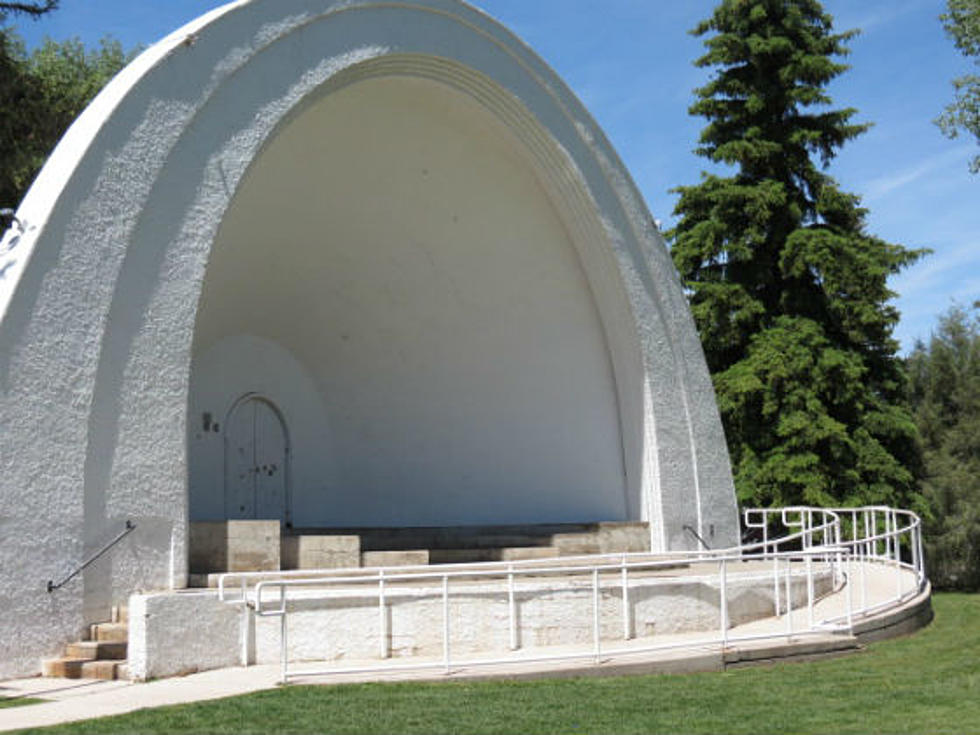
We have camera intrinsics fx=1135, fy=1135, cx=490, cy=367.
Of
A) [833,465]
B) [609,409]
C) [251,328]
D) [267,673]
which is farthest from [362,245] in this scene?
[833,465]

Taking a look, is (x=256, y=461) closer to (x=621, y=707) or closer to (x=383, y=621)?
(x=383, y=621)

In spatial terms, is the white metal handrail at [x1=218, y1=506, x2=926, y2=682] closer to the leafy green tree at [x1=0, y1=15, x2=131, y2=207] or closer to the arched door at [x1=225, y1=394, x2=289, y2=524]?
the arched door at [x1=225, y1=394, x2=289, y2=524]

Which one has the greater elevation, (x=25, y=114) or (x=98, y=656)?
(x=25, y=114)

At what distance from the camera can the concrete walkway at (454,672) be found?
7344 mm

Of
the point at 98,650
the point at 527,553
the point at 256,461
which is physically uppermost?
the point at 256,461

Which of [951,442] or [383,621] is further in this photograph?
[951,442]

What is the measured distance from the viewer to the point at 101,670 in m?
8.58

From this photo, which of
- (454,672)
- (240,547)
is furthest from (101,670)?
(454,672)

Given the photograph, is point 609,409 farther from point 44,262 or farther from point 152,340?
point 44,262

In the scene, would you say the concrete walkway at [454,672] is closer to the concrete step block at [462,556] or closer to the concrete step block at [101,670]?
the concrete step block at [101,670]

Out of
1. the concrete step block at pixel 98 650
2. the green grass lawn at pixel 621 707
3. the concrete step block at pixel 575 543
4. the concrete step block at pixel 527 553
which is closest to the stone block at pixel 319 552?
the concrete step block at pixel 98 650

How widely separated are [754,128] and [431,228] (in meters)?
10.3

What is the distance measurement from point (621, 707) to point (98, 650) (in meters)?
4.30

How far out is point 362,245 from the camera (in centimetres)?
1470
